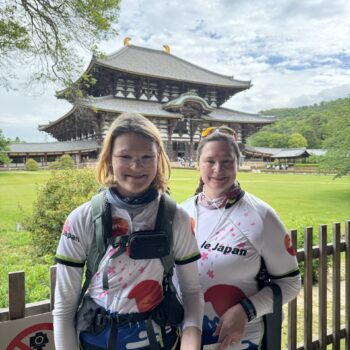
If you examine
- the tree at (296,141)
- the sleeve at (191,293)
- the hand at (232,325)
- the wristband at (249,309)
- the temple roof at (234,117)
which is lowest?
the hand at (232,325)

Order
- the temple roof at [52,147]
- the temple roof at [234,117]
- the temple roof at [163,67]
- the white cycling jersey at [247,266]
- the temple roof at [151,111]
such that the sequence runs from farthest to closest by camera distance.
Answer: the temple roof at [234,117]
the temple roof at [163,67]
the temple roof at [151,111]
the temple roof at [52,147]
the white cycling jersey at [247,266]

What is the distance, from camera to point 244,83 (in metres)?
31.8

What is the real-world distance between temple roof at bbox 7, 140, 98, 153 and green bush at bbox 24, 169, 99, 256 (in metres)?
17.4

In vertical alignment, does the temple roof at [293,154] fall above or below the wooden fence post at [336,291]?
above

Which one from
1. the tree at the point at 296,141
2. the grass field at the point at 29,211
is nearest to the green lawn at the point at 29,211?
the grass field at the point at 29,211

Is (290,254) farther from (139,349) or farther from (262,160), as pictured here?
(262,160)

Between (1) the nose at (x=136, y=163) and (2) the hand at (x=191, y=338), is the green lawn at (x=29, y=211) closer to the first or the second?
(2) the hand at (x=191, y=338)

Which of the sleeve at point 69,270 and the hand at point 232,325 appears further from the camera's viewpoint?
the hand at point 232,325

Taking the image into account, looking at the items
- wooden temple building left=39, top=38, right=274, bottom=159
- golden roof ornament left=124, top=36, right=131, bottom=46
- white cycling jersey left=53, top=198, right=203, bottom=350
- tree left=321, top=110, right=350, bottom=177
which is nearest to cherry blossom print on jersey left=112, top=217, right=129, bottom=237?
white cycling jersey left=53, top=198, right=203, bottom=350

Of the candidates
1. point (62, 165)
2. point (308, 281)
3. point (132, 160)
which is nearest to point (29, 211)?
point (62, 165)

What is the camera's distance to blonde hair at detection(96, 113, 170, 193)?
1.28m

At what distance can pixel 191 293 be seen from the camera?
1293mm

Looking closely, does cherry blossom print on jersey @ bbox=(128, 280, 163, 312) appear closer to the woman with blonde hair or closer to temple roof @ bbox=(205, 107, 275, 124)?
the woman with blonde hair

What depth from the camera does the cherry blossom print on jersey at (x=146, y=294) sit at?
119cm
